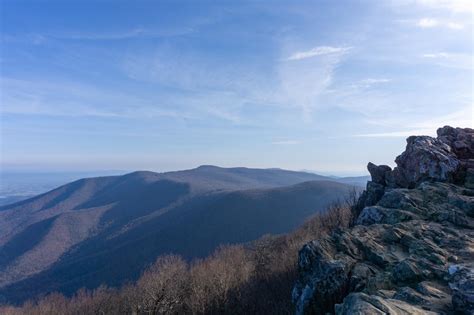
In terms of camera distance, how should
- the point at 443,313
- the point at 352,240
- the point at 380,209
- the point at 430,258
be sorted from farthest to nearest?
the point at 380,209
the point at 352,240
the point at 430,258
the point at 443,313

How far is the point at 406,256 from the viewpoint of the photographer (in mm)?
14242

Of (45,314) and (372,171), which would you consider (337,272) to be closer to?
(372,171)


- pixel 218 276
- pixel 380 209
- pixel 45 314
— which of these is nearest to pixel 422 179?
pixel 380 209

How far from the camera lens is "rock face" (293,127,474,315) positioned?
10.1 metres

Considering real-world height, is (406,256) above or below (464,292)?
below

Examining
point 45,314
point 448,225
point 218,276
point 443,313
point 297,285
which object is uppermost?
point 448,225

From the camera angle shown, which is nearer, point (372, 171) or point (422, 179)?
point (422, 179)

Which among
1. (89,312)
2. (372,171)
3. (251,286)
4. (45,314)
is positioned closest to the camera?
(372,171)

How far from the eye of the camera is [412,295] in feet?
34.9

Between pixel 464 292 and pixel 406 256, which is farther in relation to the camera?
pixel 406 256

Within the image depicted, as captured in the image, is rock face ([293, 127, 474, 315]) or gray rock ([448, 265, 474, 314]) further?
rock face ([293, 127, 474, 315])

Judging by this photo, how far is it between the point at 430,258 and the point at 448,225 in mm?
4320

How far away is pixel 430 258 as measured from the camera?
13.3 meters

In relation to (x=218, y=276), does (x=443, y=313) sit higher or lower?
higher
